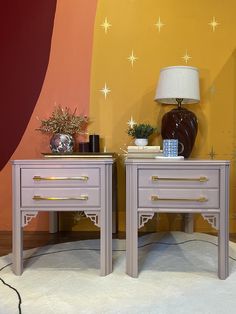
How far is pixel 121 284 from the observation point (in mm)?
1373

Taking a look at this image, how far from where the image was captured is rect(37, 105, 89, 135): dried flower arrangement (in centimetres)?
214

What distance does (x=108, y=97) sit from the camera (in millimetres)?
2230

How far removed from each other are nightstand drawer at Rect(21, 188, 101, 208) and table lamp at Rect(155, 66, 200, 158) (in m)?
0.77

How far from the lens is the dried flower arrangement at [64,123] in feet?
7.03

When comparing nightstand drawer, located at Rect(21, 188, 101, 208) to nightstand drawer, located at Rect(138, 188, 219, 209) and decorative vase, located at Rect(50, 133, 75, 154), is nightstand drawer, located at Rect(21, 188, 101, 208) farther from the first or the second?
decorative vase, located at Rect(50, 133, 75, 154)

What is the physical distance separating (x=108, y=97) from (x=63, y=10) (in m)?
0.71

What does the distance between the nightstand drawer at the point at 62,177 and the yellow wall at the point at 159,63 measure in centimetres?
78

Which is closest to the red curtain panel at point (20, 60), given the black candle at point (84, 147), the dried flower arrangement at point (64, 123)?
the dried flower arrangement at point (64, 123)

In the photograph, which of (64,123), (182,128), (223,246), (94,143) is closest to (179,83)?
(182,128)

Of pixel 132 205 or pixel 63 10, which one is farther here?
pixel 63 10

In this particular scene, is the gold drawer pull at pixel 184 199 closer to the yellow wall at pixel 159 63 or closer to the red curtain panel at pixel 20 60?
the yellow wall at pixel 159 63

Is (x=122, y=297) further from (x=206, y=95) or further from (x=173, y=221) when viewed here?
(x=206, y=95)

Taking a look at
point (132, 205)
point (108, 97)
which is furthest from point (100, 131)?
point (132, 205)

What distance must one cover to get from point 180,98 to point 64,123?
2.67 ft
